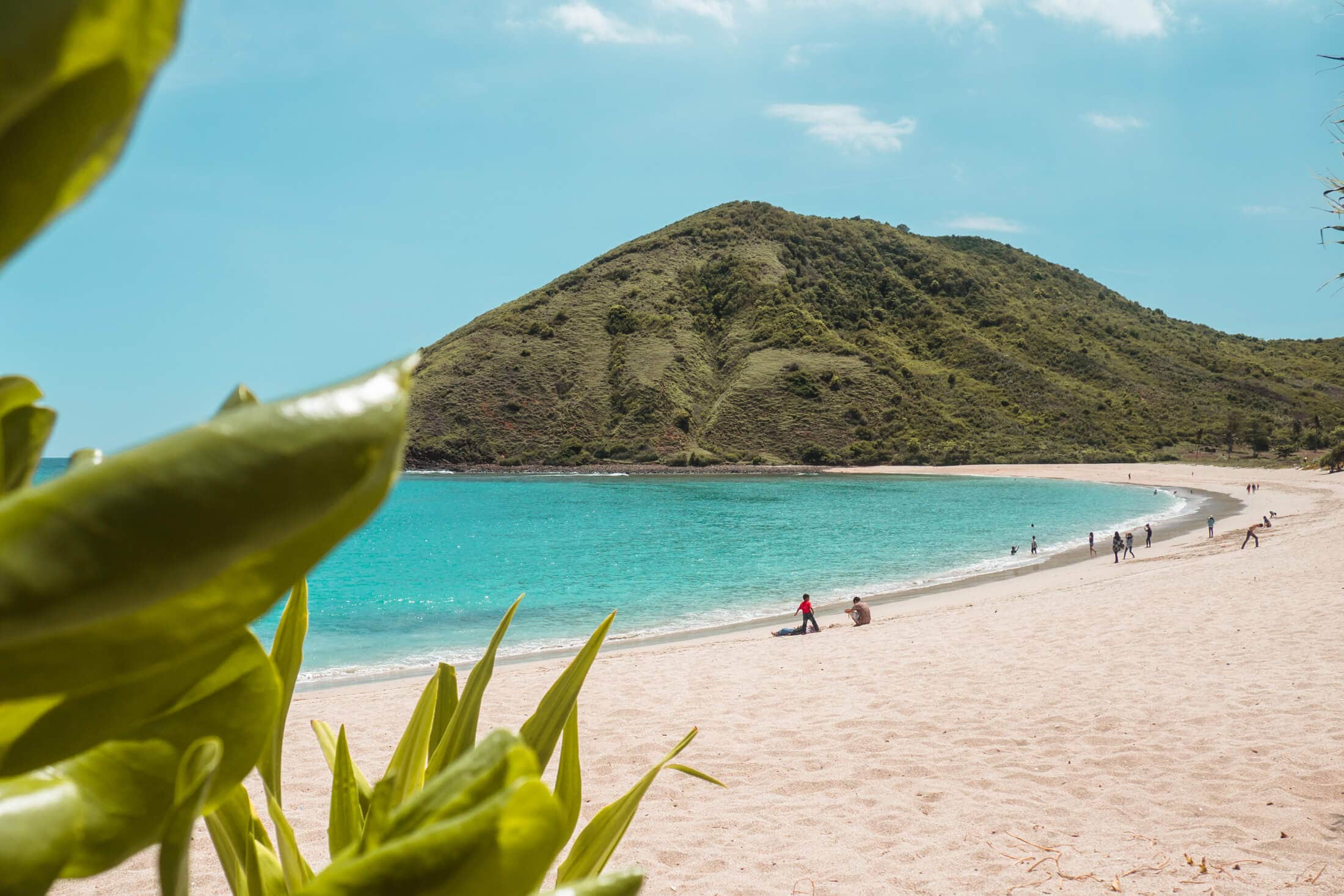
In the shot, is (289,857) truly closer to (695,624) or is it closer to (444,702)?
(444,702)

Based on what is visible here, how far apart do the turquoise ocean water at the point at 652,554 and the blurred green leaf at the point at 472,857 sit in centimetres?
585

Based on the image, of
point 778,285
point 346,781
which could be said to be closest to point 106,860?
point 346,781

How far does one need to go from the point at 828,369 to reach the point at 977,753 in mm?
75957

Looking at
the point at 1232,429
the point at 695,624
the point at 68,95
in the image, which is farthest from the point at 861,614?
the point at 1232,429

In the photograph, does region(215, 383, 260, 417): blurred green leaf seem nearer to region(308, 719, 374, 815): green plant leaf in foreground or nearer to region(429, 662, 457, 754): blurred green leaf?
region(308, 719, 374, 815): green plant leaf in foreground

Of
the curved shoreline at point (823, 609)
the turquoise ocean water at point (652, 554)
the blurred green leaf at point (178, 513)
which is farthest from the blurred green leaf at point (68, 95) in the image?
the curved shoreline at point (823, 609)

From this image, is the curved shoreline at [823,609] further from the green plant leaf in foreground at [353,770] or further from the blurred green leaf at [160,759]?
the blurred green leaf at [160,759]

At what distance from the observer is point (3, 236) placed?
0.26 metres

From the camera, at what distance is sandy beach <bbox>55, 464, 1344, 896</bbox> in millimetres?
4445

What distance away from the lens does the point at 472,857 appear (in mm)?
301

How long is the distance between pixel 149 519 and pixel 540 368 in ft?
279

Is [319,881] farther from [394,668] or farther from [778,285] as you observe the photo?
[778,285]

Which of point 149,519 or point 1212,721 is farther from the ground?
point 149,519

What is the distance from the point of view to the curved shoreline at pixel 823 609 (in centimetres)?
1474
